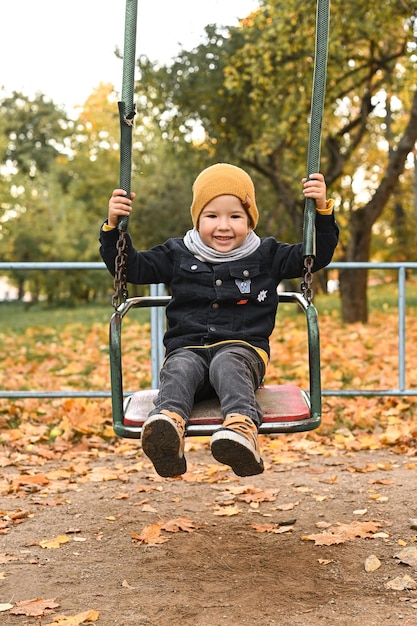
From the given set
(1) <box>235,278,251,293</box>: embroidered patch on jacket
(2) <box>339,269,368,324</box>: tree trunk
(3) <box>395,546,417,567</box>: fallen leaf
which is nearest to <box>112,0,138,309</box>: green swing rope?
(1) <box>235,278,251,293</box>: embroidered patch on jacket

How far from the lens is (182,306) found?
11.6 ft

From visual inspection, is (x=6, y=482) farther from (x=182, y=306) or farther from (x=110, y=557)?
(x=182, y=306)

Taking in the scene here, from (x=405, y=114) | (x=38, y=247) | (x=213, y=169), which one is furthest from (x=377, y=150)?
(x=213, y=169)

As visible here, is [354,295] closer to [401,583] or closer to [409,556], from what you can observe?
[409,556]

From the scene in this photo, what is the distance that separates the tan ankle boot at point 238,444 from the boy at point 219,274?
226 mm

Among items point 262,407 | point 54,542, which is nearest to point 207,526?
point 54,542

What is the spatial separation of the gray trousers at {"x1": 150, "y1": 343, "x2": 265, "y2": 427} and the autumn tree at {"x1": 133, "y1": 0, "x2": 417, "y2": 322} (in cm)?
722

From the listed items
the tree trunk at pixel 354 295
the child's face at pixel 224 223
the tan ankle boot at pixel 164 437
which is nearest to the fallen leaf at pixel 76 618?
the tan ankle boot at pixel 164 437

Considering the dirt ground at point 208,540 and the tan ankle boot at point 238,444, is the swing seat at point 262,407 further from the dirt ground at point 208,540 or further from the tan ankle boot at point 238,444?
the dirt ground at point 208,540

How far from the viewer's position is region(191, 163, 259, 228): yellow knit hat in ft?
11.3

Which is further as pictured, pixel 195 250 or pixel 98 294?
pixel 98 294

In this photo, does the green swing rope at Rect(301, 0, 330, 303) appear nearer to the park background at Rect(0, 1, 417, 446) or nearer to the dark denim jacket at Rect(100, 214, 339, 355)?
the dark denim jacket at Rect(100, 214, 339, 355)

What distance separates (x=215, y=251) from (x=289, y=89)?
9.06m

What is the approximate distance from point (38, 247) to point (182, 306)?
29.3 metres
